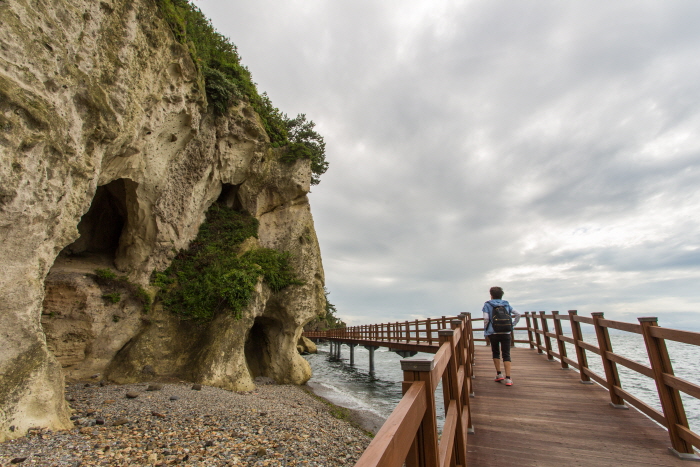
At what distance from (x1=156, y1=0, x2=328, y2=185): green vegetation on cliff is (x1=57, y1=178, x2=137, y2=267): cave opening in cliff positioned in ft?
14.2

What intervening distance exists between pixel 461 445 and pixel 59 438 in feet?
17.3

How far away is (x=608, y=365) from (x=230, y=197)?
14.2 metres

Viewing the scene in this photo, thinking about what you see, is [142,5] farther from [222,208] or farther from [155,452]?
[155,452]

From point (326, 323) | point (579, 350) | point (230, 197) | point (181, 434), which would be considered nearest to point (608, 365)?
point (579, 350)

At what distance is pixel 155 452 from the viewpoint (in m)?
4.38

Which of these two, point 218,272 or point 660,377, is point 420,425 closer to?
point 660,377

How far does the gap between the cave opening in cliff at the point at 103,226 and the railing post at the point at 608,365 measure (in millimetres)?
11566

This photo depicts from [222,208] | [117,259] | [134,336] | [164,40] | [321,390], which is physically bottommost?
[321,390]

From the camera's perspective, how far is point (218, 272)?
1059cm

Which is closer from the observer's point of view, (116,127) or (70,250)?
(116,127)

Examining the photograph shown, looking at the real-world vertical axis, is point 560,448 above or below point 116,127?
below

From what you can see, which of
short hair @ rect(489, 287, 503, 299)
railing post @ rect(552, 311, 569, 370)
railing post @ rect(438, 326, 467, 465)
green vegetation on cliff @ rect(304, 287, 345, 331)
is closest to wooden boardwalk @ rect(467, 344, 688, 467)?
railing post @ rect(438, 326, 467, 465)

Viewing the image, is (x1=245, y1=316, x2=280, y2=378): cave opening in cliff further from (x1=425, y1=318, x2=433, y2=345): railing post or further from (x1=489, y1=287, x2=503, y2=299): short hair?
(x1=489, y1=287, x2=503, y2=299): short hair


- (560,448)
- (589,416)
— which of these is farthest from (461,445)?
(589,416)
